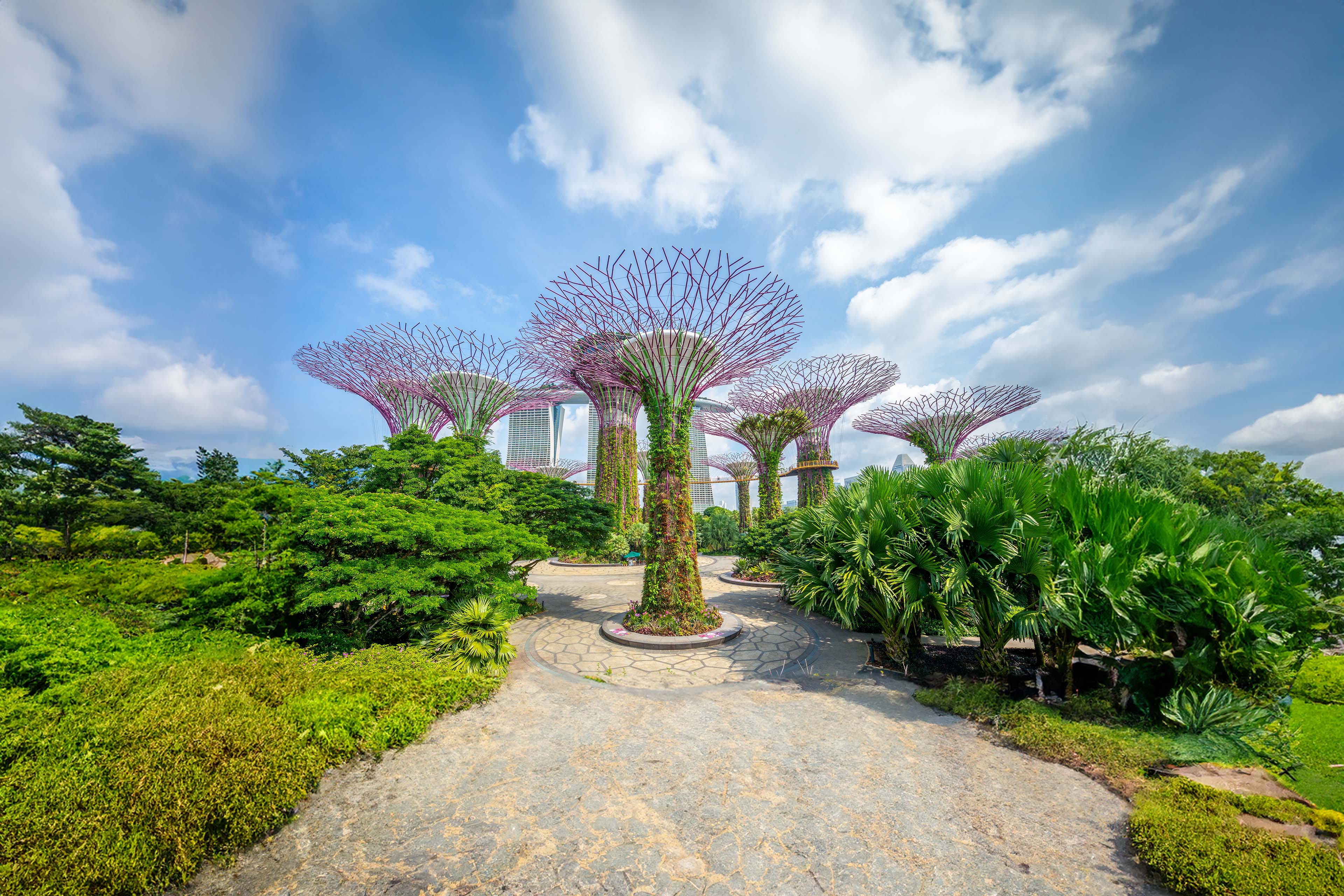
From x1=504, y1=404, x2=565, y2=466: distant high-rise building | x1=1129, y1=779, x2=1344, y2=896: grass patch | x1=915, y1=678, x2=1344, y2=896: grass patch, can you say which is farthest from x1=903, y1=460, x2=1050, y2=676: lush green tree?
x1=504, y1=404, x2=565, y2=466: distant high-rise building

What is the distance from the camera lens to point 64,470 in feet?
50.6

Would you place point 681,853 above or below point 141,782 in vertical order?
below

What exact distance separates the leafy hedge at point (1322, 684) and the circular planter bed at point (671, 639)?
25.5 feet

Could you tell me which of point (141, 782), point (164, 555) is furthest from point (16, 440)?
point (141, 782)

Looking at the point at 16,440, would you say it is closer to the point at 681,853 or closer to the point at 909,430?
the point at 681,853

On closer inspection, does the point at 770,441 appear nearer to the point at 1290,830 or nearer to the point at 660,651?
the point at 660,651

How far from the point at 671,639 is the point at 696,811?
5.05 metres

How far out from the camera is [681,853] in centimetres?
350

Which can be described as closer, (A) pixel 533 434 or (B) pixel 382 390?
(B) pixel 382 390

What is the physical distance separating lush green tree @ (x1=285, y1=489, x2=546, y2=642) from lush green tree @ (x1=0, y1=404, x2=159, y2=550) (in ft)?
44.4

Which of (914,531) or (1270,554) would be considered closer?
(1270,554)

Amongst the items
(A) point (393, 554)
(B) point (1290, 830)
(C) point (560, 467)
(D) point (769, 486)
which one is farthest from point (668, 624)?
(C) point (560, 467)

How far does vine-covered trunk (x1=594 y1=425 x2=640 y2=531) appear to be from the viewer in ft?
71.4

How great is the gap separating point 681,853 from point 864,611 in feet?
20.5
